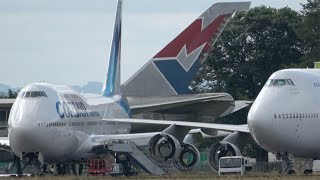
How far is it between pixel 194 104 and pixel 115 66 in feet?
29.4

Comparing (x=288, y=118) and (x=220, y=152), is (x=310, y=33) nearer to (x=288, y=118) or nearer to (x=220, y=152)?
(x=220, y=152)

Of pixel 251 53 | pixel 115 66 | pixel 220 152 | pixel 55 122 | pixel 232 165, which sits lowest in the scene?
pixel 232 165

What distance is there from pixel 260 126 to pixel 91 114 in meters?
20.4

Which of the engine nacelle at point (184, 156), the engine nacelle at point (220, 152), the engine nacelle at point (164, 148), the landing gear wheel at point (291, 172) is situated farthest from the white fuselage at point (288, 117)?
the engine nacelle at point (184, 156)

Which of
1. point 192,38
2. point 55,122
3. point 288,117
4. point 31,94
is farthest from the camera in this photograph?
point 192,38

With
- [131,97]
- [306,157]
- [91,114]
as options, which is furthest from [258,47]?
[306,157]

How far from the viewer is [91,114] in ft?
308

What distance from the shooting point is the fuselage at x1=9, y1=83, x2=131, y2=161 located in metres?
86.4

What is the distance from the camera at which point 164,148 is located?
8656cm

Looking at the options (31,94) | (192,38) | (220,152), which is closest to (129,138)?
(31,94)

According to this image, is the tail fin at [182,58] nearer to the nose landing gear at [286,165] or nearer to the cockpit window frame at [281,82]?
the cockpit window frame at [281,82]

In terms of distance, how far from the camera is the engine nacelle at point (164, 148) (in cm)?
8544

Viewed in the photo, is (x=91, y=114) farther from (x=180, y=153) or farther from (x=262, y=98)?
(x=262, y=98)

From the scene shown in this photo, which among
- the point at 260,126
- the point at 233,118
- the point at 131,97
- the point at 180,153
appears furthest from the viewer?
the point at 233,118
